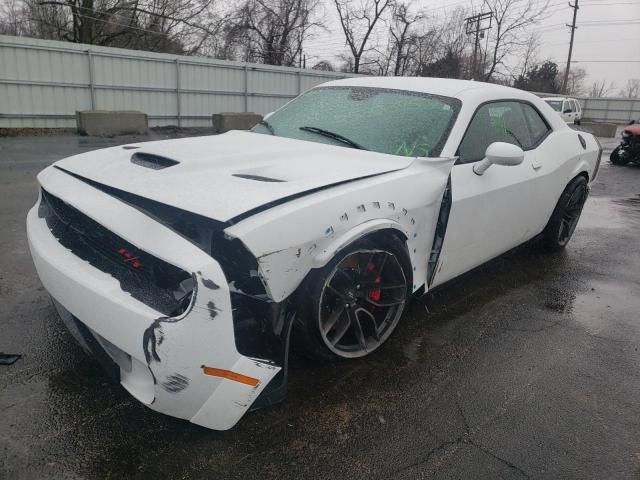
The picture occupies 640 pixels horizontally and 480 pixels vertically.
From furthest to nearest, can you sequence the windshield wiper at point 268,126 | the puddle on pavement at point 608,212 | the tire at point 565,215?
the puddle on pavement at point 608,212 < the tire at point 565,215 < the windshield wiper at point 268,126

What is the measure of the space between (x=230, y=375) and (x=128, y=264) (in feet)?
2.03

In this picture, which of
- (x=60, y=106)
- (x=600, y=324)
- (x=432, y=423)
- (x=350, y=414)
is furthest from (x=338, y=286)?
(x=60, y=106)

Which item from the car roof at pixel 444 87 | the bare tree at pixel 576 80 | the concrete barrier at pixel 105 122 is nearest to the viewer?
the car roof at pixel 444 87

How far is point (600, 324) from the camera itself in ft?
10.9

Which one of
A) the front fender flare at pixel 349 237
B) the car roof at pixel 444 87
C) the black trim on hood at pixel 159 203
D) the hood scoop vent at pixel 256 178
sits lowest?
the front fender flare at pixel 349 237

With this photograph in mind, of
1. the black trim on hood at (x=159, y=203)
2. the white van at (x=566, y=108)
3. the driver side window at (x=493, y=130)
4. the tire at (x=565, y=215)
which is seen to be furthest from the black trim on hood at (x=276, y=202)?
the white van at (x=566, y=108)

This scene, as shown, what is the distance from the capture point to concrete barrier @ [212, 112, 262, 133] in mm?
15234

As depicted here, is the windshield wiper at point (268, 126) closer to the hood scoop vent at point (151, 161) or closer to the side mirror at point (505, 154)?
the hood scoop vent at point (151, 161)

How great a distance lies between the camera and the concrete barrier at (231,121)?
15.2 m

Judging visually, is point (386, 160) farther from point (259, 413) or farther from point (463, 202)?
point (259, 413)

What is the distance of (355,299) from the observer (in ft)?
7.89

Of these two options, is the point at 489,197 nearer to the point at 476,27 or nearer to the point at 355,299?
the point at 355,299

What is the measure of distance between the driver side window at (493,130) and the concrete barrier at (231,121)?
12388mm

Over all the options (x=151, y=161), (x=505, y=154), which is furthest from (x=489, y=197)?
(x=151, y=161)
